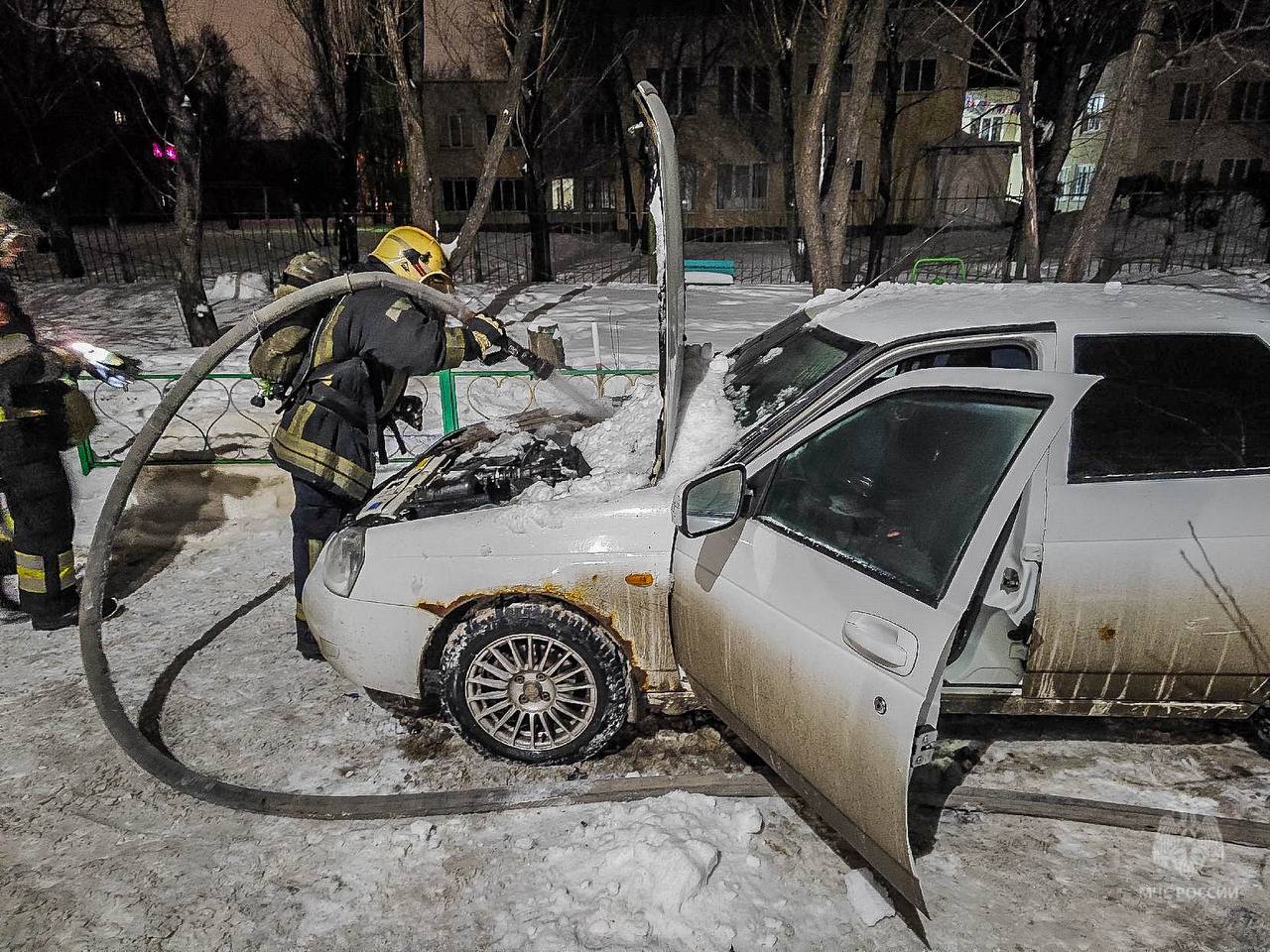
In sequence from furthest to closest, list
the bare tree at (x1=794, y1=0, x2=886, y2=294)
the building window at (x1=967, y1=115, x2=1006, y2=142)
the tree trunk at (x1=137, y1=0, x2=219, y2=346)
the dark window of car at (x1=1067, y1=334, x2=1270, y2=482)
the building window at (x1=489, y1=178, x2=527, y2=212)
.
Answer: the building window at (x1=489, y1=178, x2=527, y2=212), the building window at (x1=967, y1=115, x2=1006, y2=142), the tree trunk at (x1=137, y1=0, x2=219, y2=346), the bare tree at (x1=794, y1=0, x2=886, y2=294), the dark window of car at (x1=1067, y1=334, x2=1270, y2=482)

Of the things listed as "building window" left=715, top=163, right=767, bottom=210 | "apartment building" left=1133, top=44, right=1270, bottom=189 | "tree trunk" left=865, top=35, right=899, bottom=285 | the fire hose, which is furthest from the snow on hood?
"apartment building" left=1133, top=44, right=1270, bottom=189

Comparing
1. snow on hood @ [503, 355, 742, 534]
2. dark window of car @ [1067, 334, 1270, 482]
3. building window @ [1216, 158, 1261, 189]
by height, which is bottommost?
snow on hood @ [503, 355, 742, 534]

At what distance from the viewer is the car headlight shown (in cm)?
A: 301

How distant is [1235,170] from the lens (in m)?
28.8

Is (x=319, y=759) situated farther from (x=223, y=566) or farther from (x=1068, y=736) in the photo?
(x=1068, y=736)

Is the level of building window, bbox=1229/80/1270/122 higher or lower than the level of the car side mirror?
higher

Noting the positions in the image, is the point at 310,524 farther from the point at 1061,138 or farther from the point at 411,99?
the point at 1061,138

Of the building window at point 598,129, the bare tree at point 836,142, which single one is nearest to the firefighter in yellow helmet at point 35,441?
the bare tree at point 836,142

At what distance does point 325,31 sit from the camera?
50.6ft

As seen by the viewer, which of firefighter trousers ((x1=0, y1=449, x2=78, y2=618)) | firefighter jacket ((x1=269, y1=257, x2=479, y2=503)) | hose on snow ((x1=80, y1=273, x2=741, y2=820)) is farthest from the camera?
firefighter trousers ((x1=0, y1=449, x2=78, y2=618))

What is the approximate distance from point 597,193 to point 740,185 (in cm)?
525

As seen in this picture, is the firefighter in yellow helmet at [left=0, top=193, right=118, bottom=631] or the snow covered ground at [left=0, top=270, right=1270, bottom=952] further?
the firefighter in yellow helmet at [left=0, top=193, right=118, bottom=631]

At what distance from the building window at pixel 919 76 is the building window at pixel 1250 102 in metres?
11.9

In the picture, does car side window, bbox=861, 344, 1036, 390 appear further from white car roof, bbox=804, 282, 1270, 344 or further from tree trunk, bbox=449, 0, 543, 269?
tree trunk, bbox=449, 0, 543, 269
